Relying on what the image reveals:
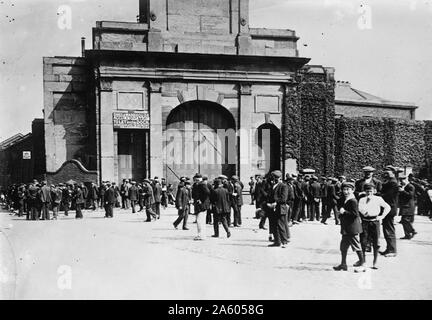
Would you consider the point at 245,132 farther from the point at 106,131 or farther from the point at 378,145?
the point at 378,145

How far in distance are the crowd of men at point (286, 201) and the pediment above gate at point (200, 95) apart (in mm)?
4583

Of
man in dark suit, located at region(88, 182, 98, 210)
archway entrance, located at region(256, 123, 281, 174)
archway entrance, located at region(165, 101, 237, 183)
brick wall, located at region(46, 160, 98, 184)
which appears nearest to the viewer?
man in dark suit, located at region(88, 182, 98, 210)

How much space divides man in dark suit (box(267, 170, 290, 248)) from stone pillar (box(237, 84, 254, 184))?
13.9 meters

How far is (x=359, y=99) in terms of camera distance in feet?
140

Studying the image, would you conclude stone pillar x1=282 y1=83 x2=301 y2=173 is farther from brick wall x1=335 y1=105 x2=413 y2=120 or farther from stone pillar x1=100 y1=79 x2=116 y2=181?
brick wall x1=335 y1=105 x2=413 y2=120

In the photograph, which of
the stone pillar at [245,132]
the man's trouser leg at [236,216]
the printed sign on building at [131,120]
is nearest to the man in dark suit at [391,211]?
the man's trouser leg at [236,216]

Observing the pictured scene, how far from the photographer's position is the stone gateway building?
25.2 m

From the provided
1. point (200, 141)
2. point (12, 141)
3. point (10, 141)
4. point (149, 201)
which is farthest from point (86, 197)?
point (10, 141)

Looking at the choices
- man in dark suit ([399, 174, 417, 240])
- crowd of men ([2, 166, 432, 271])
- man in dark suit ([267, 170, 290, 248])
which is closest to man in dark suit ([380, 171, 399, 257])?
crowd of men ([2, 166, 432, 271])

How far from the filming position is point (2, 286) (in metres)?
8.18

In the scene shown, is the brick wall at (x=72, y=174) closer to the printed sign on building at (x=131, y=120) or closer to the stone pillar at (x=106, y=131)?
the stone pillar at (x=106, y=131)

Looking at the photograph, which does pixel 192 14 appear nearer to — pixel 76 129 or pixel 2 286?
pixel 76 129
